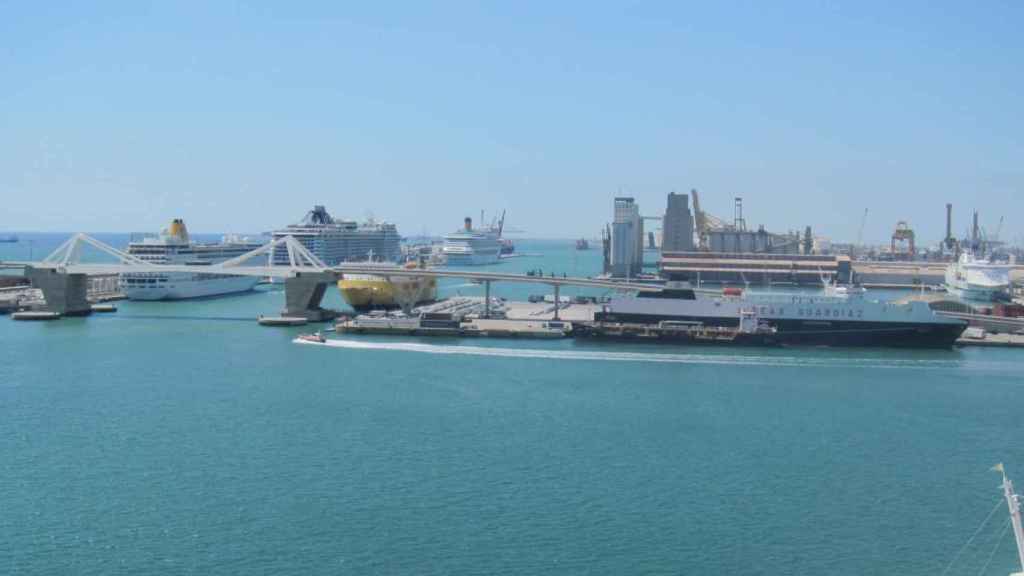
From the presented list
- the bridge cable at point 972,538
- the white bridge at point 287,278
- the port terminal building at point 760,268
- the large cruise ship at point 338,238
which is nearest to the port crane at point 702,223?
the port terminal building at point 760,268

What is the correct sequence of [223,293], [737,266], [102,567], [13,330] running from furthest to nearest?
[737,266] < [223,293] < [13,330] < [102,567]

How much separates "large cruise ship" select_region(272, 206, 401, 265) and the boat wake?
21.9 m

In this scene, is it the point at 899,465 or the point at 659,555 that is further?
the point at 899,465

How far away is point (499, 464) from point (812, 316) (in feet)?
43.8

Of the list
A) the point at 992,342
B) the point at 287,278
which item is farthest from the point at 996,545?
the point at 287,278

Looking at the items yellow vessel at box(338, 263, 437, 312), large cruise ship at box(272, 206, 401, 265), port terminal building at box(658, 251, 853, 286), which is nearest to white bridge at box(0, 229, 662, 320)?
yellow vessel at box(338, 263, 437, 312)

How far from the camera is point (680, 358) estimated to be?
20422 millimetres

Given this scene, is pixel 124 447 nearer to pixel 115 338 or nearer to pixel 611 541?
pixel 611 541

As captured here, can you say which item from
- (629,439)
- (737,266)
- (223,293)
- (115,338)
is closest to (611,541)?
(629,439)

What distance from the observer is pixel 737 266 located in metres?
49.9

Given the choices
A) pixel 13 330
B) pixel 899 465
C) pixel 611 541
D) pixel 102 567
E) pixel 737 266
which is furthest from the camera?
pixel 737 266

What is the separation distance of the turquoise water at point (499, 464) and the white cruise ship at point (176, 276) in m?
14.1

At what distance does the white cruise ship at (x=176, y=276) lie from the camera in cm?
3356

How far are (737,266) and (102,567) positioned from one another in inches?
1733
